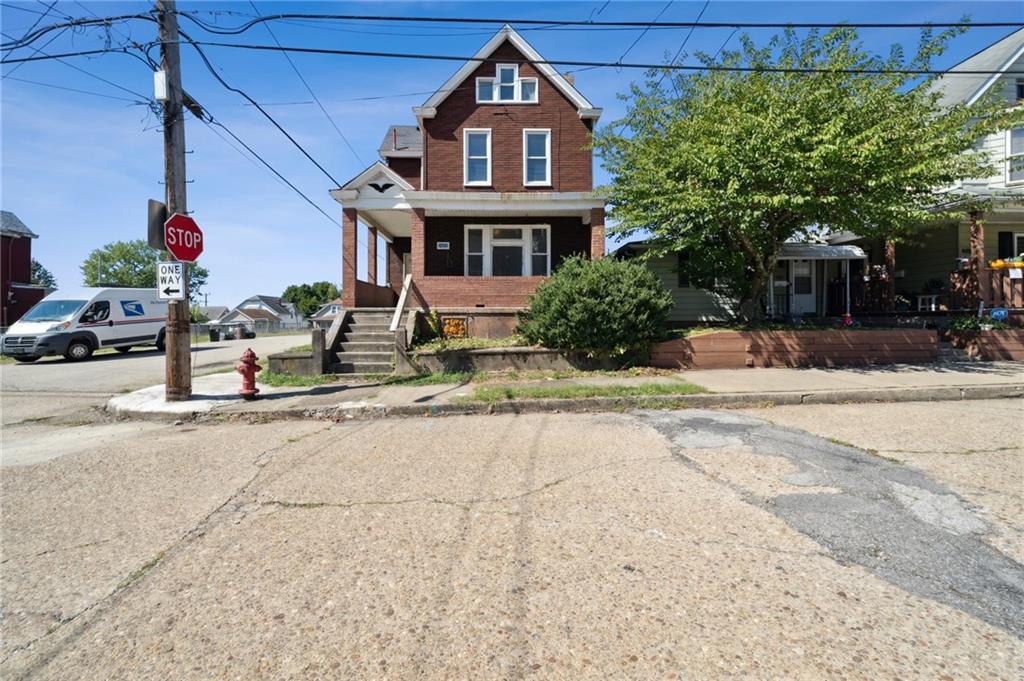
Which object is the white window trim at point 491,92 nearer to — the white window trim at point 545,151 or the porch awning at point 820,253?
the white window trim at point 545,151

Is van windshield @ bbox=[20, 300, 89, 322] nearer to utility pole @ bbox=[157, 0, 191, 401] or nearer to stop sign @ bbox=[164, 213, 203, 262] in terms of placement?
utility pole @ bbox=[157, 0, 191, 401]

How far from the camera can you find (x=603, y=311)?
34.2 ft

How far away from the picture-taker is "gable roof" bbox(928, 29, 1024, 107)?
672 inches

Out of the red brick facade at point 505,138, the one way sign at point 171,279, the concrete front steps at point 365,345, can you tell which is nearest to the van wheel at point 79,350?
the concrete front steps at point 365,345

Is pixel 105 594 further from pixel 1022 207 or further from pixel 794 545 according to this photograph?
pixel 1022 207

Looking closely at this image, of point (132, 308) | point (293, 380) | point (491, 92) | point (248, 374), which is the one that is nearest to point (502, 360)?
point (293, 380)

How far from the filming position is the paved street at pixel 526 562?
7.30 feet

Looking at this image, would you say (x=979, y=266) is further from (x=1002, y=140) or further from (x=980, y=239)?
(x=1002, y=140)

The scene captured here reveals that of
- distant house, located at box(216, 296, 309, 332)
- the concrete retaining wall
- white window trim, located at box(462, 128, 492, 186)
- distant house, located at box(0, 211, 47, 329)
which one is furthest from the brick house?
distant house, located at box(216, 296, 309, 332)

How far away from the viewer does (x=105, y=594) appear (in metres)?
2.80

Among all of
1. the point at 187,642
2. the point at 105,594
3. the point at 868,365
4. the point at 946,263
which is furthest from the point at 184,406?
the point at 946,263

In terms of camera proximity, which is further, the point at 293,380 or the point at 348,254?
the point at 348,254

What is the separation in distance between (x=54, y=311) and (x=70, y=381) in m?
7.61

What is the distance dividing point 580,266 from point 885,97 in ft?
23.3
